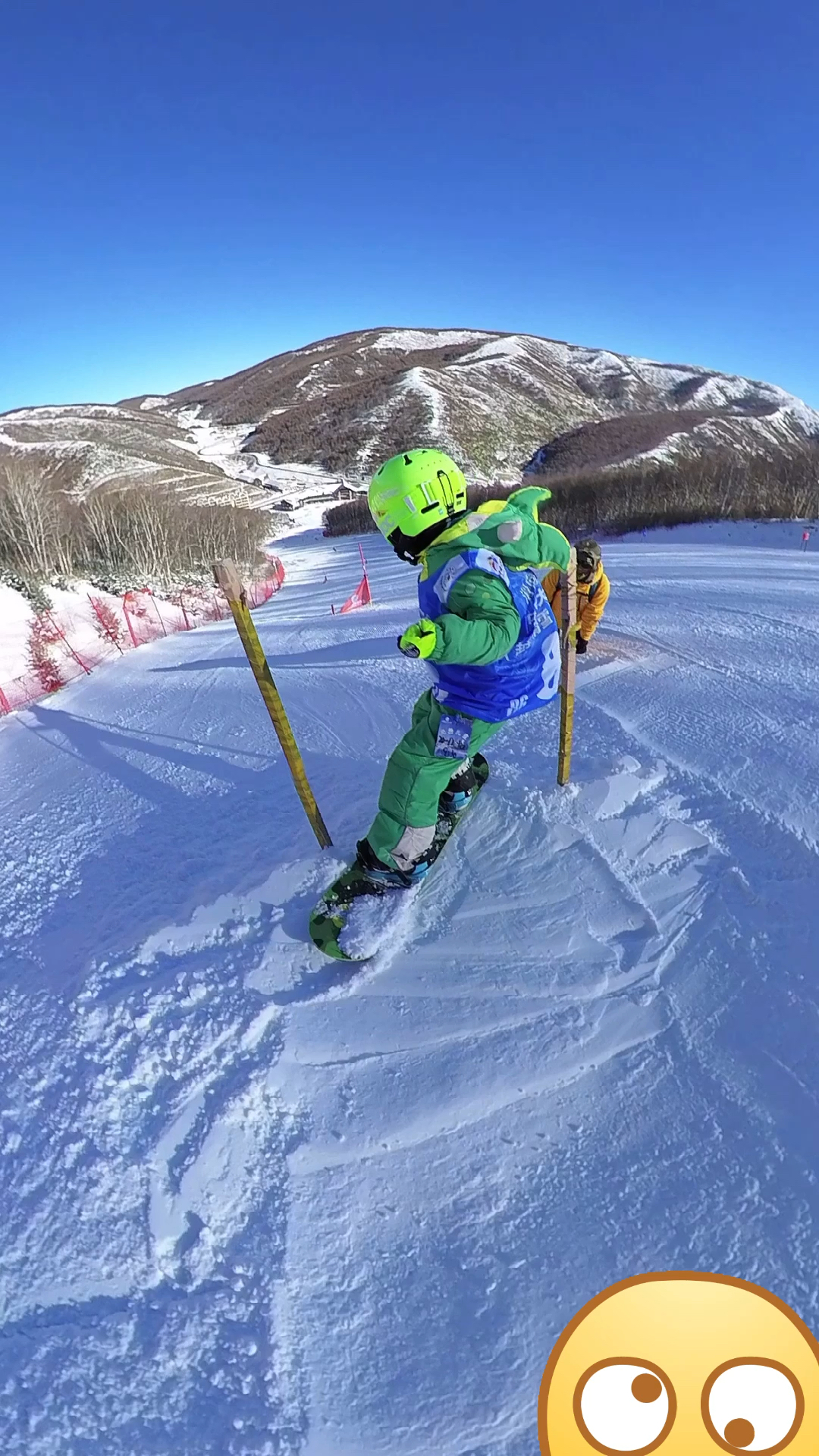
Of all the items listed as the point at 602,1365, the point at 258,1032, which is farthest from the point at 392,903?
the point at 602,1365

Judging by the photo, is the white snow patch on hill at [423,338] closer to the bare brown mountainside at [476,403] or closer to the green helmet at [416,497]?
the bare brown mountainside at [476,403]

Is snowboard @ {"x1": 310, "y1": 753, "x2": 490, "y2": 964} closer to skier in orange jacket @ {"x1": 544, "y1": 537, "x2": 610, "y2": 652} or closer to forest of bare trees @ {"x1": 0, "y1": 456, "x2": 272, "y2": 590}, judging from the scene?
skier in orange jacket @ {"x1": 544, "y1": 537, "x2": 610, "y2": 652}

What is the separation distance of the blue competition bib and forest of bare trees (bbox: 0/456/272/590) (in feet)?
79.8

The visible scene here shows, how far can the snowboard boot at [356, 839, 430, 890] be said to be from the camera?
9.50 ft

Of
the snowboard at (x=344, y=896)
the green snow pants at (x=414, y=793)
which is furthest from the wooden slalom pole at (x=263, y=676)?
the green snow pants at (x=414, y=793)

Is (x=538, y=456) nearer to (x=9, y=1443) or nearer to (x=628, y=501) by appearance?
(x=628, y=501)

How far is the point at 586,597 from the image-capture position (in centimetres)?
397

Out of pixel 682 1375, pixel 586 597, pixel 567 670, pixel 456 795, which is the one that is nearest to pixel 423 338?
pixel 586 597

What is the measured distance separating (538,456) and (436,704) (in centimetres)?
7131

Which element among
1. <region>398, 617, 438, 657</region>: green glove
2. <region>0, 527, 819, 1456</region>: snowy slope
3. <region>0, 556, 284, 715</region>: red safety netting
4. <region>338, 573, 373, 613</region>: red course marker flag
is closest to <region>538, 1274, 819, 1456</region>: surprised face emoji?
<region>0, 527, 819, 1456</region>: snowy slope

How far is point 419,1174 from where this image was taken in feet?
6.23

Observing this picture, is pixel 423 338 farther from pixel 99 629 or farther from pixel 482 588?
pixel 482 588

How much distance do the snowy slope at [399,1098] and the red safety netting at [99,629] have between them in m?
1.84

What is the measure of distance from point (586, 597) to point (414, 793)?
6.48 ft
